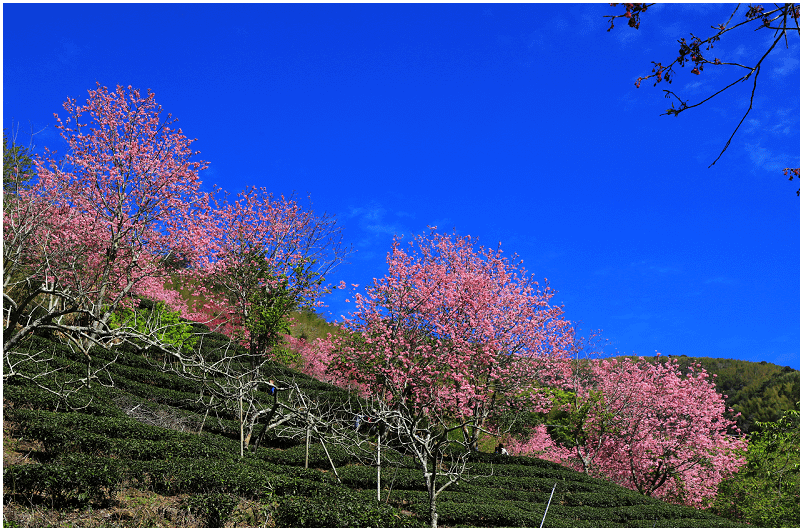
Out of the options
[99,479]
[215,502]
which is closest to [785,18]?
[215,502]

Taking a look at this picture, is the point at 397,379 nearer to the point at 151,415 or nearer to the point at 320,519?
the point at 151,415

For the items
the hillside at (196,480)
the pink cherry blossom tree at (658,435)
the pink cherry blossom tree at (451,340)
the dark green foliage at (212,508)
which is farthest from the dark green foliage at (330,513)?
the pink cherry blossom tree at (658,435)

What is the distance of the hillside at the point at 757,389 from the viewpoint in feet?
135

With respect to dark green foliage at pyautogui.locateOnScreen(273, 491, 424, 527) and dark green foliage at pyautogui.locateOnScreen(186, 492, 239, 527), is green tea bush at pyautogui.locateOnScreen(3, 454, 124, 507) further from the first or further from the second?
dark green foliage at pyautogui.locateOnScreen(273, 491, 424, 527)

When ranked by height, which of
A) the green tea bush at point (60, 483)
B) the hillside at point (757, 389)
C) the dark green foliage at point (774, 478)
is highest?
the hillside at point (757, 389)

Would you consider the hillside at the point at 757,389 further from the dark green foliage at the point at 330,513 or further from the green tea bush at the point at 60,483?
the green tea bush at the point at 60,483

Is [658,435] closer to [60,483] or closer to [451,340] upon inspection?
[451,340]

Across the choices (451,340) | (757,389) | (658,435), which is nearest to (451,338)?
(451,340)

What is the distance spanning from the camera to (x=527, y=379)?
21.2 meters

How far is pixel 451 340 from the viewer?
2011cm

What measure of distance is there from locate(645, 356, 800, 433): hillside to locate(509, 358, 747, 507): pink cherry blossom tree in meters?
17.0

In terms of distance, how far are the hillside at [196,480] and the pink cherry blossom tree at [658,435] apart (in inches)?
113

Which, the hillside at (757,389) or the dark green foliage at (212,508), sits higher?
the hillside at (757,389)

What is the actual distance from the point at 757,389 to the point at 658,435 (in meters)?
30.1
